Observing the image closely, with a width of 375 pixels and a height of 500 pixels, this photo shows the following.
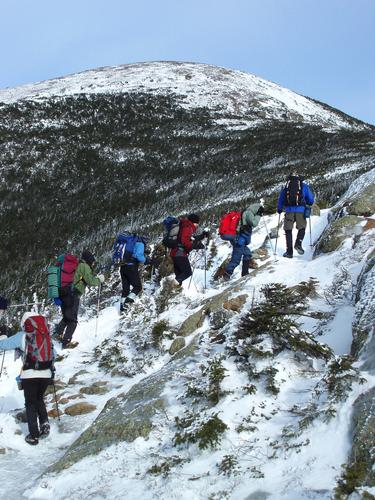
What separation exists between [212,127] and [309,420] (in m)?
41.0

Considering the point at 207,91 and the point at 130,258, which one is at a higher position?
the point at 207,91

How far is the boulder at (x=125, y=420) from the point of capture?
14.1 ft

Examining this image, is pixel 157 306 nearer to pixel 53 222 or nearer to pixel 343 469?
pixel 343 469

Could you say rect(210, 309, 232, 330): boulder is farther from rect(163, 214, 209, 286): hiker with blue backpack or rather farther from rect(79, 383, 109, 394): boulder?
rect(163, 214, 209, 286): hiker with blue backpack

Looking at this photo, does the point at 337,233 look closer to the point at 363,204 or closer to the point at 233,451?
the point at 363,204

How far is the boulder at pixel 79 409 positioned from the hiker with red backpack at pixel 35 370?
0.47 metres

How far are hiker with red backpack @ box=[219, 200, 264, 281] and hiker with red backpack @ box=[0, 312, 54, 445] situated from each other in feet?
15.5

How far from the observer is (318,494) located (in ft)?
9.84

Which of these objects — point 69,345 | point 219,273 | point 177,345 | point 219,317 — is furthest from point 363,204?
point 69,345

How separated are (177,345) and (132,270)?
9.06ft

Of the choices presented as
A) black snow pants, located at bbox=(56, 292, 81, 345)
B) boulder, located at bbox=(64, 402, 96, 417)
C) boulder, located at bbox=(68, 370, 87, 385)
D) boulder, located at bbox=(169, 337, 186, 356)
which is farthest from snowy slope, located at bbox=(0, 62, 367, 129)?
boulder, located at bbox=(64, 402, 96, 417)

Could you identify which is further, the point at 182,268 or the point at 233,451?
the point at 182,268

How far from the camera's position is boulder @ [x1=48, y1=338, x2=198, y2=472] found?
431cm

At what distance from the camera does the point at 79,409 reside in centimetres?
621
